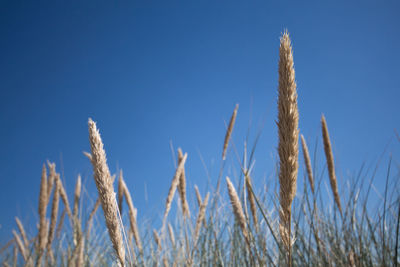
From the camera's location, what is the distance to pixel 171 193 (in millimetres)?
2574

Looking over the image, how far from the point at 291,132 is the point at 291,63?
0.21 metres

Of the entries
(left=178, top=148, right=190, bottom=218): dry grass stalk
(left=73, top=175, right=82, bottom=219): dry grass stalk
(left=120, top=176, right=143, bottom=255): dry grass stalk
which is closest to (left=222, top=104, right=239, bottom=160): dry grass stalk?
(left=178, top=148, right=190, bottom=218): dry grass stalk

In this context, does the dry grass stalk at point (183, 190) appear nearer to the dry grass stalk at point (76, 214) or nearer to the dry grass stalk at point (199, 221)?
the dry grass stalk at point (199, 221)

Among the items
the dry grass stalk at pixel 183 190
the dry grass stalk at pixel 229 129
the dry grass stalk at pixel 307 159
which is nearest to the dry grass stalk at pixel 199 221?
the dry grass stalk at pixel 183 190

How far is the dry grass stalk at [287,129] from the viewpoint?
1003 millimetres

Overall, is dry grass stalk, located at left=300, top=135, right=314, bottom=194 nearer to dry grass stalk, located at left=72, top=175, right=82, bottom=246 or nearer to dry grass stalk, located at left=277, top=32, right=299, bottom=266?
dry grass stalk, located at left=277, top=32, right=299, bottom=266

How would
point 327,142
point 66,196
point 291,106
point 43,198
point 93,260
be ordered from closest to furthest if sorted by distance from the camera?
point 291,106 → point 43,198 → point 327,142 → point 66,196 → point 93,260

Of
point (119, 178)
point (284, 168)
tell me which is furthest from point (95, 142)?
point (119, 178)

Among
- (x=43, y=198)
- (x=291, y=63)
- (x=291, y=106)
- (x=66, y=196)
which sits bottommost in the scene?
(x=291, y=106)

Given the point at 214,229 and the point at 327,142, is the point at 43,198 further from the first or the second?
the point at 327,142

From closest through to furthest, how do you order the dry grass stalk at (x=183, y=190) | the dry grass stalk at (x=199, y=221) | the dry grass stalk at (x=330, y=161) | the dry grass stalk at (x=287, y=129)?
the dry grass stalk at (x=287, y=129)
the dry grass stalk at (x=199, y=221)
the dry grass stalk at (x=330, y=161)
the dry grass stalk at (x=183, y=190)

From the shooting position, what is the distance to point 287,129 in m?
1.01

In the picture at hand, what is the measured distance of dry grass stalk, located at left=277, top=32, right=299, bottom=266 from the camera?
39.5 inches

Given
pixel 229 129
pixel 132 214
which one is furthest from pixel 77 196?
pixel 229 129
